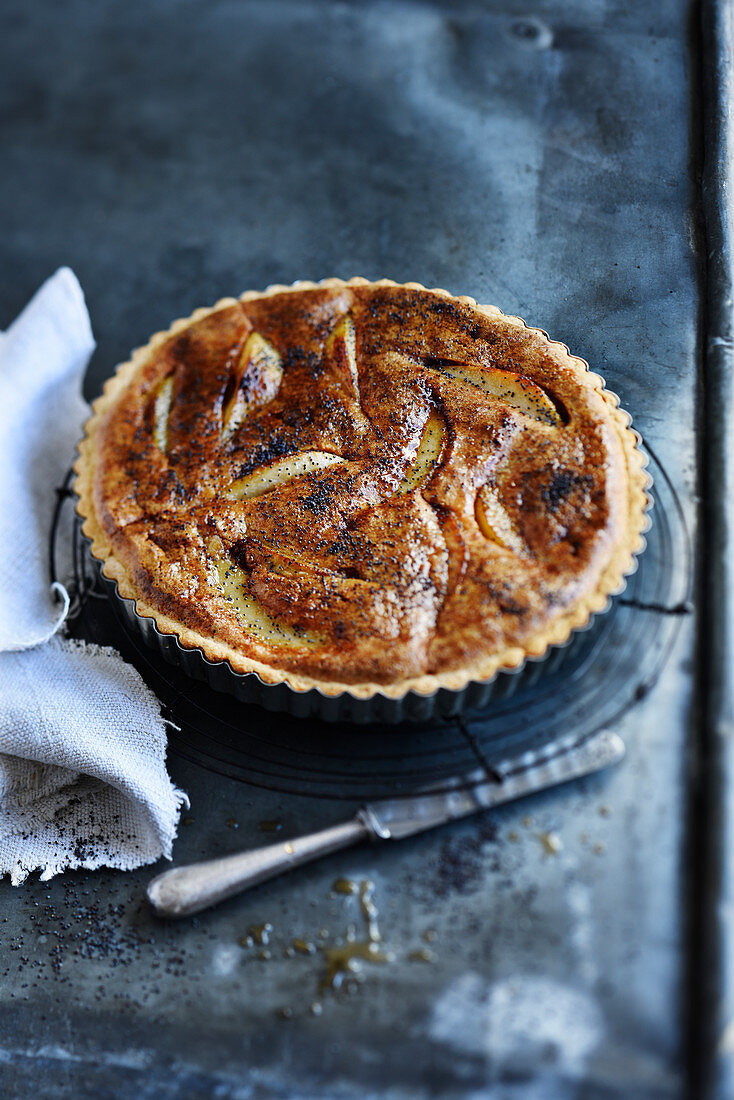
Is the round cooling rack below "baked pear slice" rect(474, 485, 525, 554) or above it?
below

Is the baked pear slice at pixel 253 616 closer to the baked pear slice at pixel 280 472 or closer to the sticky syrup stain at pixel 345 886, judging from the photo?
the baked pear slice at pixel 280 472

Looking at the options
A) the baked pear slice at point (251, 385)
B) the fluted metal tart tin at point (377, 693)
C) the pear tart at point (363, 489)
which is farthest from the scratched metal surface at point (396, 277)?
the baked pear slice at point (251, 385)

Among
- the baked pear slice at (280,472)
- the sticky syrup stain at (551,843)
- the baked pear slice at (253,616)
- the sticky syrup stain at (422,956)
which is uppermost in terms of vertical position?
the baked pear slice at (280,472)

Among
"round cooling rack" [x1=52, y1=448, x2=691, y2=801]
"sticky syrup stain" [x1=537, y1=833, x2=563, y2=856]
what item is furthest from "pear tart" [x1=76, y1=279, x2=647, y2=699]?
"sticky syrup stain" [x1=537, y1=833, x2=563, y2=856]

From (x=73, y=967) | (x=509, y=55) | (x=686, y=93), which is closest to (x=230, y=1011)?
(x=73, y=967)

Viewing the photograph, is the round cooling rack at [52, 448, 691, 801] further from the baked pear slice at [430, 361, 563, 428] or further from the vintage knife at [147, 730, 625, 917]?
the baked pear slice at [430, 361, 563, 428]

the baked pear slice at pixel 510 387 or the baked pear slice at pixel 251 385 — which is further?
the baked pear slice at pixel 251 385

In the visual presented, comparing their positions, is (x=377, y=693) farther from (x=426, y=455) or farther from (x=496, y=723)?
(x=426, y=455)
